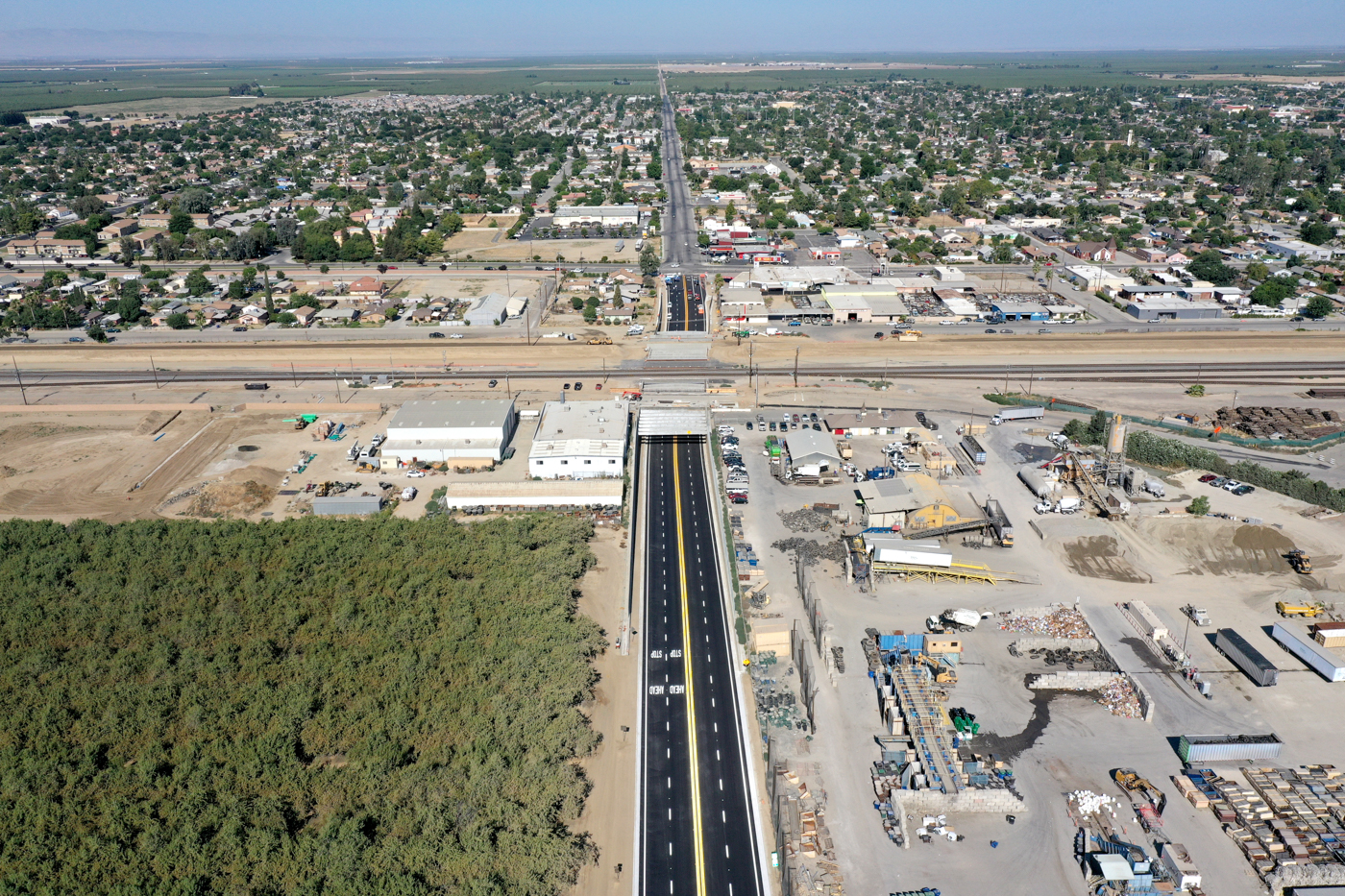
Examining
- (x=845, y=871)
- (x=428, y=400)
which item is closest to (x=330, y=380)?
(x=428, y=400)

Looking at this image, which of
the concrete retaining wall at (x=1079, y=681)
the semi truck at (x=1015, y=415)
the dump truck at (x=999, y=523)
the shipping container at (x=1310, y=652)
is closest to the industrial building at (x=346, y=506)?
the dump truck at (x=999, y=523)

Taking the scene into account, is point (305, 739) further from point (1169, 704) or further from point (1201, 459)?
point (1201, 459)

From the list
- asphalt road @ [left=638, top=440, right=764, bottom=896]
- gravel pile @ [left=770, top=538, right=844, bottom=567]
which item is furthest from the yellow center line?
gravel pile @ [left=770, top=538, right=844, bottom=567]

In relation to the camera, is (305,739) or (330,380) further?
(330,380)

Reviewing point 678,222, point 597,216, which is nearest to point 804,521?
point 678,222

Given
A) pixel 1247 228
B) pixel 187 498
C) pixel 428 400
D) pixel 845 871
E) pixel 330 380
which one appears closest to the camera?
pixel 845 871

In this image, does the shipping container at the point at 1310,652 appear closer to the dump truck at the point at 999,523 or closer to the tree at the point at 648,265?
the dump truck at the point at 999,523
